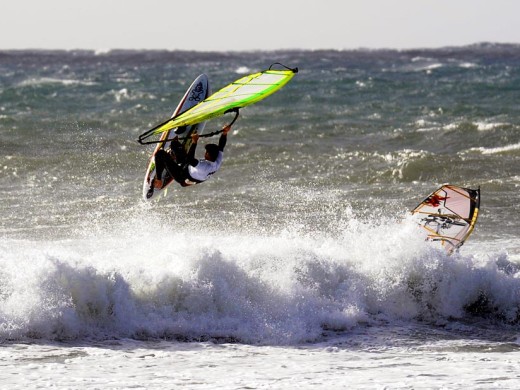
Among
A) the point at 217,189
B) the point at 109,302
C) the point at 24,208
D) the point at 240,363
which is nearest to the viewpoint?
the point at 240,363

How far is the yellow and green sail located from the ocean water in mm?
1381

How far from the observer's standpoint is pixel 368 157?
58.4 ft

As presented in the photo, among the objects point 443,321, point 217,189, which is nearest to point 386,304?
point 443,321

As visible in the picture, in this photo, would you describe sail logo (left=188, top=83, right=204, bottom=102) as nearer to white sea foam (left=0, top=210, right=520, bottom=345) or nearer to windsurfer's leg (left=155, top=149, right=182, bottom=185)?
white sea foam (left=0, top=210, right=520, bottom=345)

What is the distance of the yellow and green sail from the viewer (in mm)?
9656

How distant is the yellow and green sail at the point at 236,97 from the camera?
380 inches

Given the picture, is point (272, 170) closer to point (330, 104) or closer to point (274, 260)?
point (274, 260)

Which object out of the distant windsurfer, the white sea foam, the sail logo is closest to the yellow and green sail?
the distant windsurfer

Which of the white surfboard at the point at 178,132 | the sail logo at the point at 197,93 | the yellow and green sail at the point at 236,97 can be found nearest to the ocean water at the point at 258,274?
the white surfboard at the point at 178,132

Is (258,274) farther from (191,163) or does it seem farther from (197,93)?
(197,93)

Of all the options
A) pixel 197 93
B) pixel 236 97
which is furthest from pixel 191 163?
pixel 197 93

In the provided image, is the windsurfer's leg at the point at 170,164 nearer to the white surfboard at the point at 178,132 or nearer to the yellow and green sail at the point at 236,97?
the yellow and green sail at the point at 236,97

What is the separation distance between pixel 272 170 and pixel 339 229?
4.69 meters

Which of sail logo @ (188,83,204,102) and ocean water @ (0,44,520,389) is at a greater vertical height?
sail logo @ (188,83,204,102)
